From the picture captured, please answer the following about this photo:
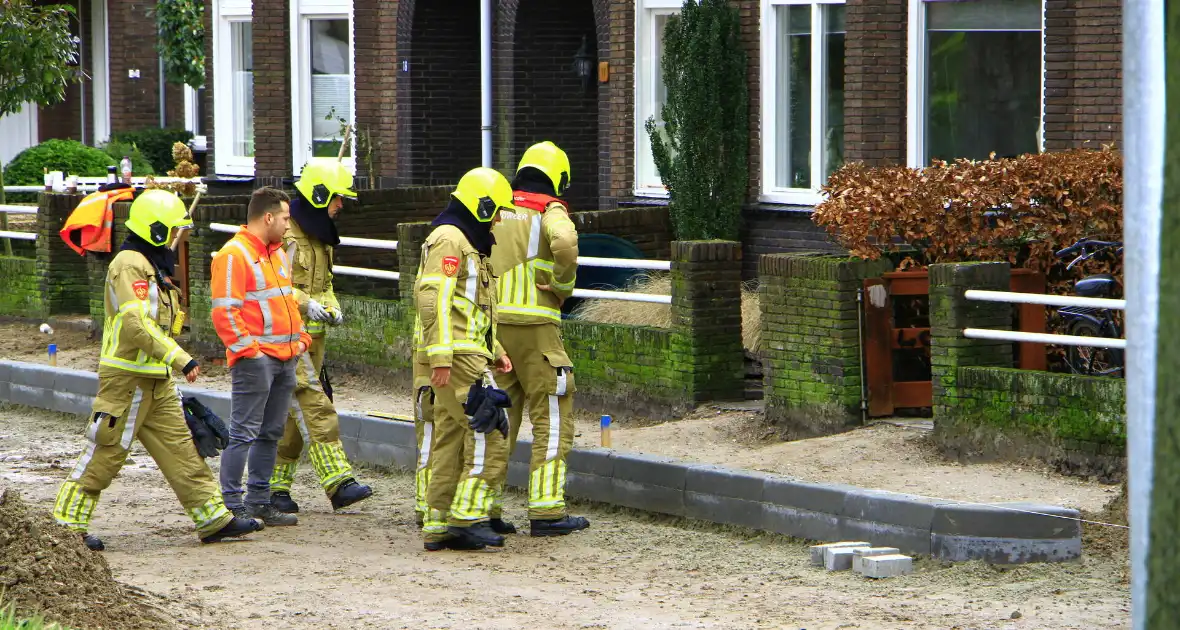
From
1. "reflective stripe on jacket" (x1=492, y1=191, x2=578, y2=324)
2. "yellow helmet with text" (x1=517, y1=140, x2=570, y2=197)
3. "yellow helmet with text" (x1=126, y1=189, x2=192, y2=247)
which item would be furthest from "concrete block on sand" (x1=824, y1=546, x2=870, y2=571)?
"yellow helmet with text" (x1=126, y1=189, x2=192, y2=247)

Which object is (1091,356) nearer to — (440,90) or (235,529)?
(235,529)

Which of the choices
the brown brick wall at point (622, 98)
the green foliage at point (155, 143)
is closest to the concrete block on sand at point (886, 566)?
the brown brick wall at point (622, 98)

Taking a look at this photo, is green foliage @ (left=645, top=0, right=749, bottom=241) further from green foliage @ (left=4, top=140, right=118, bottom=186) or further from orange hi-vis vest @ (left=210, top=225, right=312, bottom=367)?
green foliage @ (left=4, top=140, right=118, bottom=186)

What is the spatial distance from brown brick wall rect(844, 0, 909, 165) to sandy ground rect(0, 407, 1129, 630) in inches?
224

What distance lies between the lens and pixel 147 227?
8.55 m

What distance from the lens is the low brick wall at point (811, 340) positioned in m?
10.0

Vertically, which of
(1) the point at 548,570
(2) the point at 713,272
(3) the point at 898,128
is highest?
(3) the point at 898,128

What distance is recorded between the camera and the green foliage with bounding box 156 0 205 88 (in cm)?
2638

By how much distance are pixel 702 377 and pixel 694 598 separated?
398cm

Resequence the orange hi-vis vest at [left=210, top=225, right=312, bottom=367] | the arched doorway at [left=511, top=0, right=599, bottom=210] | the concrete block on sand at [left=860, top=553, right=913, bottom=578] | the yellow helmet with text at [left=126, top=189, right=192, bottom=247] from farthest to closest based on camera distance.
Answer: the arched doorway at [left=511, top=0, right=599, bottom=210], the orange hi-vis vest at [left=210, top=225, right=312, bottom=367], the yellow helmet with text at [left=126, top=189, right=192, bottom=247], the concrete block on sand at [left=860, top=553, right=913, bottom=578]

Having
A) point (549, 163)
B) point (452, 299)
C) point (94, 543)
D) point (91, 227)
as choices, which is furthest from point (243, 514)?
point (91, 227)

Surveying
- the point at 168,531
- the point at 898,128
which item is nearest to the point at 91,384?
the point at 168,531

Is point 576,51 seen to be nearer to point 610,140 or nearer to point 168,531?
point 610,140

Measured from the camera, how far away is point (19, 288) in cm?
1686
